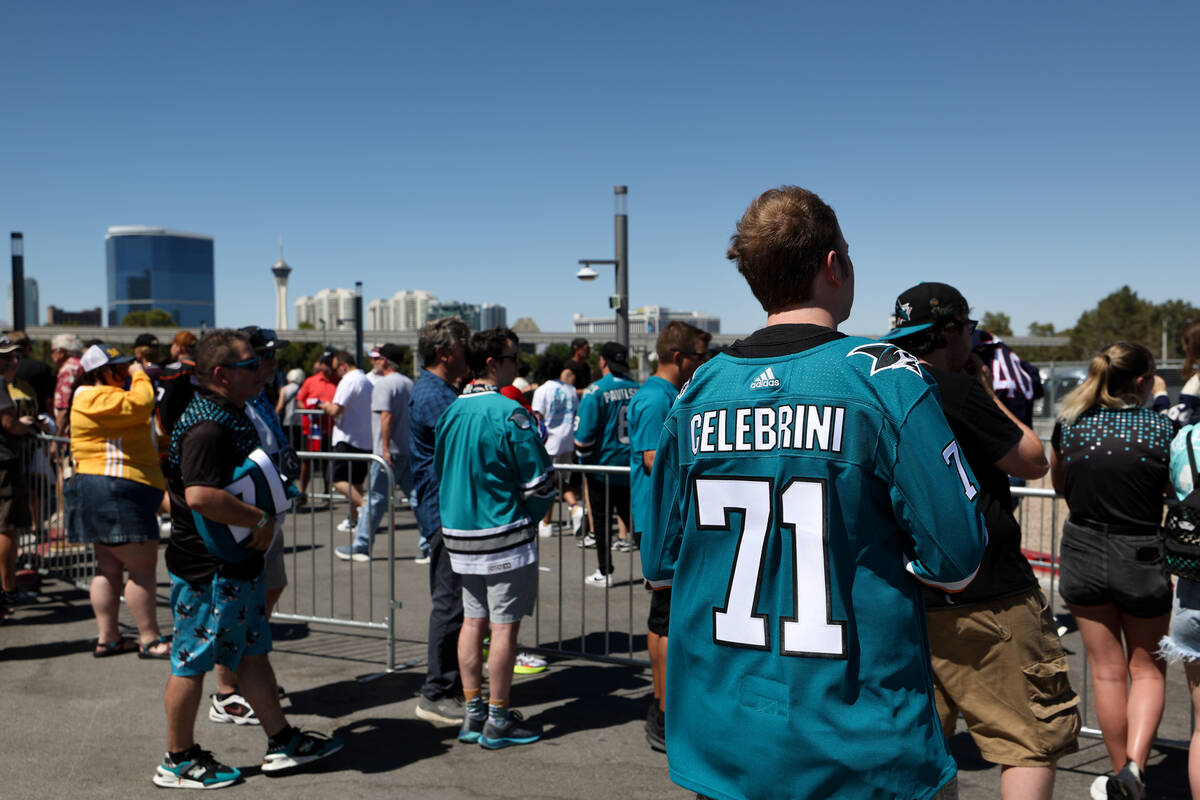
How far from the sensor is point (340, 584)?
839 cm

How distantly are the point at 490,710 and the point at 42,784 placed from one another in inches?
79.8

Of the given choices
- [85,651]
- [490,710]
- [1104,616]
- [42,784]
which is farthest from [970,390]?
[85,651]

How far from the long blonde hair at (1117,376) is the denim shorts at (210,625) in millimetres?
3766

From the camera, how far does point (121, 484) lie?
20.2ft

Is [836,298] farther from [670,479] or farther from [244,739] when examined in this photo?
[244,739]

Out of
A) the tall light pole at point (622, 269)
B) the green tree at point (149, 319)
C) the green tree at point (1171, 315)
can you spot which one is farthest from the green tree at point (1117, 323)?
the green tree at point (149, 319)

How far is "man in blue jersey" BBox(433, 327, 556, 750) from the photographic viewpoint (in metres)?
4.73

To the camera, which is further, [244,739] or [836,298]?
[244,739]

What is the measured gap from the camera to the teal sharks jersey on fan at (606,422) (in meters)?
7.97

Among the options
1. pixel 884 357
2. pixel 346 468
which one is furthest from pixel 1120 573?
pixel 346 468

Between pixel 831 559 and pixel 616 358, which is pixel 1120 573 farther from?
pixel 616 358

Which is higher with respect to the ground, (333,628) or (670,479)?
(670,479)

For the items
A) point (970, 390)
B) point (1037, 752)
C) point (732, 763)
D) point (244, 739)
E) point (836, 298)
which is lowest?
point (244, 739)

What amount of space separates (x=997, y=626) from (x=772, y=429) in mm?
1530
